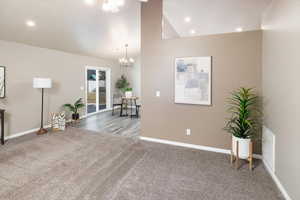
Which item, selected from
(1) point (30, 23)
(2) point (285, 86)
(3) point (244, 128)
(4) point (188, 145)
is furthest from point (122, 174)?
(1) point (30, 23)

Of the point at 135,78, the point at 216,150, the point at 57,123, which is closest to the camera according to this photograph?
the point at 216,150

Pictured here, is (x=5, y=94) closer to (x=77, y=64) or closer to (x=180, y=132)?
(x=77, y=64)

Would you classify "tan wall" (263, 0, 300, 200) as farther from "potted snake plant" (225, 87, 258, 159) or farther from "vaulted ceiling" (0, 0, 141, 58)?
"vaulted ceiling" (0, 0, 141, 58)

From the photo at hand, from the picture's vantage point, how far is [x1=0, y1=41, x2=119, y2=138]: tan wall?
3719 millimetres

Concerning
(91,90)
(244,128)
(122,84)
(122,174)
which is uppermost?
(122,84)

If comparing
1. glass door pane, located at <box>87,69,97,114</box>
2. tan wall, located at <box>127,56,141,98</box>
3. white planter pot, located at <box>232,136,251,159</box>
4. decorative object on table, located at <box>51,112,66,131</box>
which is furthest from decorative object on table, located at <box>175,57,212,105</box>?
tan wall, located at <box>127,56,141,98</box>

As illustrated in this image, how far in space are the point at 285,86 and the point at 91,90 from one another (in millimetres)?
6391

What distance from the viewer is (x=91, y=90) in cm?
663

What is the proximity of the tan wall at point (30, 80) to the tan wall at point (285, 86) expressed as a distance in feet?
17.7

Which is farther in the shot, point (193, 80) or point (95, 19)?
point (95, 19)

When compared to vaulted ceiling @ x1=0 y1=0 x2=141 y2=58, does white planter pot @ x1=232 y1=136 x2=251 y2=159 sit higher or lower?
lower

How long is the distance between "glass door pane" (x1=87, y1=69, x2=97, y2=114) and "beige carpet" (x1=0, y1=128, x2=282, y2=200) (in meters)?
3.32

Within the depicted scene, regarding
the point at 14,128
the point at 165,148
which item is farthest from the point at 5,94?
the point at 165,148

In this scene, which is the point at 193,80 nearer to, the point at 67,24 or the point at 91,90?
the point at 67,24
